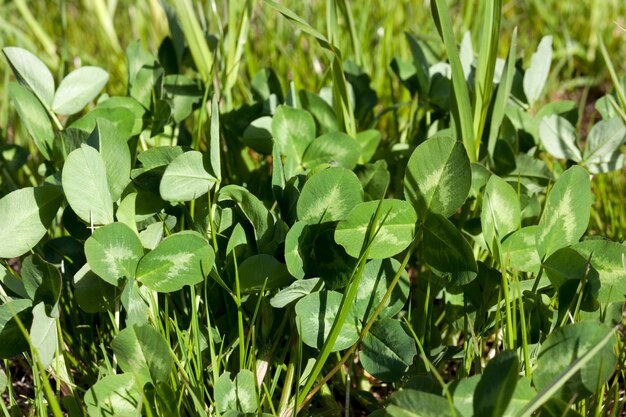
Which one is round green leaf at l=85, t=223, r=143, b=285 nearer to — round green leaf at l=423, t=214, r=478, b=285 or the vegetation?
the vegetation

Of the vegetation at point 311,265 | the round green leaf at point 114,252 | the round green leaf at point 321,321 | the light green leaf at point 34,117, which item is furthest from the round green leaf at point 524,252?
the light green leaf at point 34,117

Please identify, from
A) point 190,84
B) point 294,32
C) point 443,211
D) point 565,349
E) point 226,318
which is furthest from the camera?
point 294,32

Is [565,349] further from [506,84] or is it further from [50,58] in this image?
[50,58]

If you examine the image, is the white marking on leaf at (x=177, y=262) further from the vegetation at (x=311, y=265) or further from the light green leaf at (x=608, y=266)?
the light green leaf at (x=608, y=266)

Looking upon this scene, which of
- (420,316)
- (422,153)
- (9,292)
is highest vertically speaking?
(422,153)

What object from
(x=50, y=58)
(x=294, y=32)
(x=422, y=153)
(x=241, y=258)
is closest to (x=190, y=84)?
(x=241, y=258)

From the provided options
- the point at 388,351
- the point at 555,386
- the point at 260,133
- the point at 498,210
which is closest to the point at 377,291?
the point at 388,351
